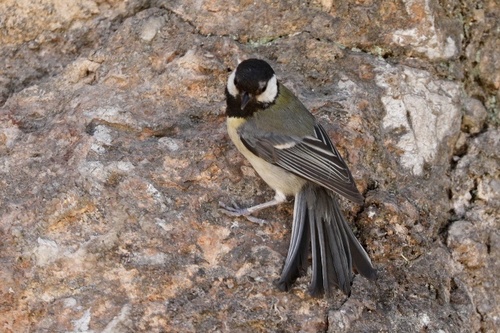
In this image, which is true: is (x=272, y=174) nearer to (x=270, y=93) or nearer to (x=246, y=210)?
(x=246, y=210)

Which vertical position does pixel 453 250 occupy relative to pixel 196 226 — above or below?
below

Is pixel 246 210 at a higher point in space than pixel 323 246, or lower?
higher

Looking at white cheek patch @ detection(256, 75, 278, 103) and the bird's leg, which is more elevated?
white cheek patch @ detection(256, 75, 278, 103)

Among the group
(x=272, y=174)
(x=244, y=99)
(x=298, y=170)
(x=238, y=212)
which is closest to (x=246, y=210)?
(x=238, y=212)

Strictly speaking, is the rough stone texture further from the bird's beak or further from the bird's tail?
the bird's beak

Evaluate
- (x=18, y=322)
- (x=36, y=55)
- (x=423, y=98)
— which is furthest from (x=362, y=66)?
(x=18, y=322)

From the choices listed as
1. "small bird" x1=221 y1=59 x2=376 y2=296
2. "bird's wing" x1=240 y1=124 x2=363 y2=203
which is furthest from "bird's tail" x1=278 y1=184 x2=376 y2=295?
"bird's wing" x1=240 y1=124 x2=363 y2=203

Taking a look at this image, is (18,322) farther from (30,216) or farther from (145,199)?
(145,199)
